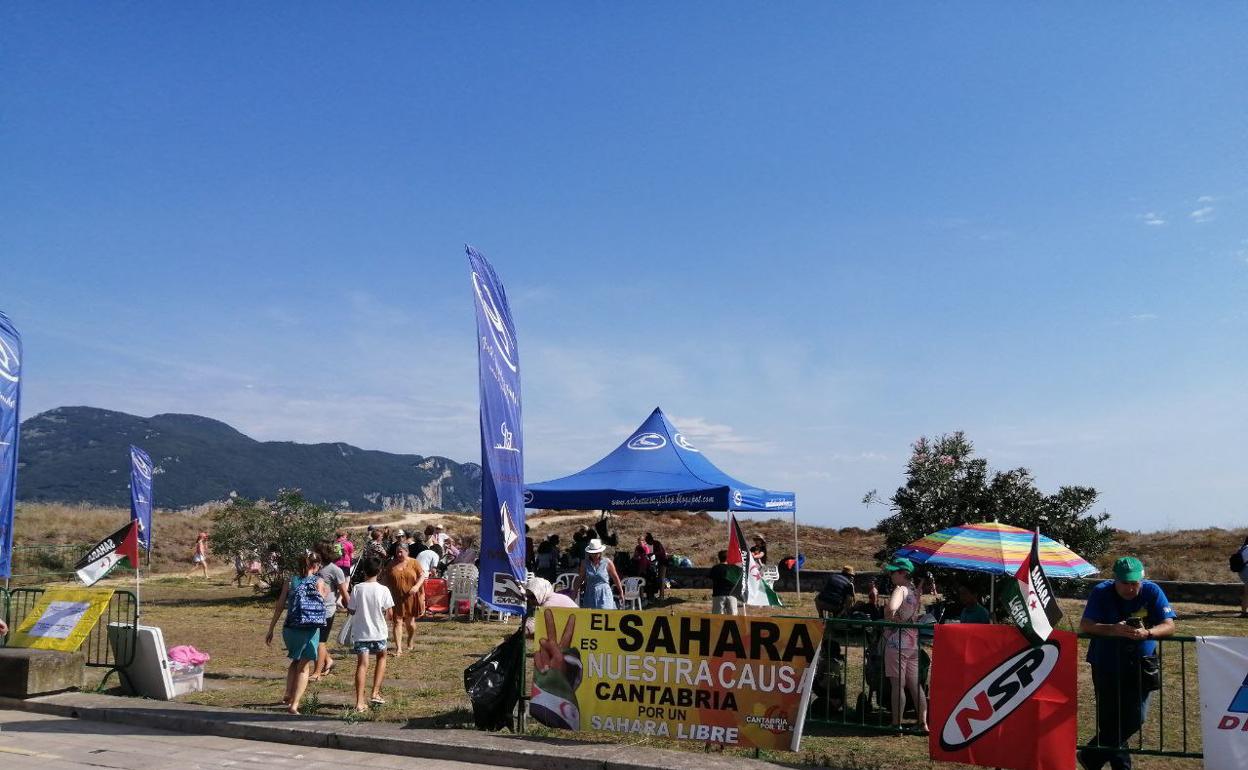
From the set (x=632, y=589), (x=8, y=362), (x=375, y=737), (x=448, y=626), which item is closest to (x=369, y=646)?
(x=375, y=737)

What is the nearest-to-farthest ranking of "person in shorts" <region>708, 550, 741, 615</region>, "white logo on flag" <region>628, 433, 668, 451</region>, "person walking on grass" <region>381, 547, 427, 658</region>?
"person walking on grass" <region>381, 547, 427, 658</region> → "person in shorts" <region>708, 550, 741, 615</region> → "white logo on flag" <region>628, 433, 668, 451</region>

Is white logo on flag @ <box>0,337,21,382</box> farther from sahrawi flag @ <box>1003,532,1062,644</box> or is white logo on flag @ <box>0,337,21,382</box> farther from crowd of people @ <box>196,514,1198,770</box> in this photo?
sahrawi flag @ <box>1003,532,1062,644</box>

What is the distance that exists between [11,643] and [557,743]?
6.59m

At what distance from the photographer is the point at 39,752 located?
7.47 m

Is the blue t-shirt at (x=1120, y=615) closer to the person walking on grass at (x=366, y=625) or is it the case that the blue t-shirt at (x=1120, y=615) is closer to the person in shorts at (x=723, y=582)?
the person walking on grass at (x=366, y=625)

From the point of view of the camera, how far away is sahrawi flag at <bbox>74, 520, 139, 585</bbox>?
32.9 feet

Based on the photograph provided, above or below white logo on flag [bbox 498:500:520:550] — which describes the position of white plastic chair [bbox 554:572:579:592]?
below

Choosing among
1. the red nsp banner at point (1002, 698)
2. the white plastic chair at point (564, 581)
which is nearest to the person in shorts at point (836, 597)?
the red nsp banner at point (1002, 698)

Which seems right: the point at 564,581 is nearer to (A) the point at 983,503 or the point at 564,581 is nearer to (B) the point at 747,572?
(B) the point at 747,572

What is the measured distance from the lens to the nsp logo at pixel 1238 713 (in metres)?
6.29

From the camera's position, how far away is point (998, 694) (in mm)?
6688

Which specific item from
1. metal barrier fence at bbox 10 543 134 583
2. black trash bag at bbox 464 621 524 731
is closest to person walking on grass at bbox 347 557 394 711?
black trash bag at bbox 464 621 524 731

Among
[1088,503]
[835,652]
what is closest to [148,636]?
[835,652]

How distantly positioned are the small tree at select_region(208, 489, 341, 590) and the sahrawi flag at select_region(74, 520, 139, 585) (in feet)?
33.9
